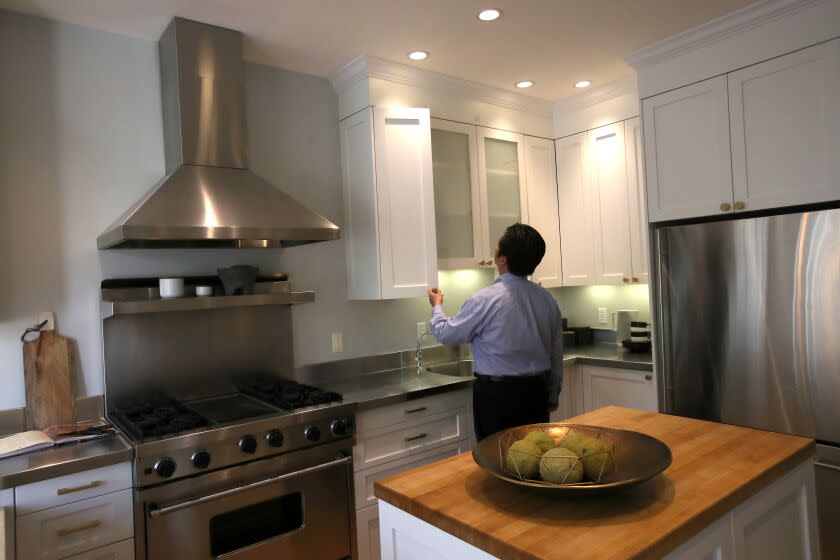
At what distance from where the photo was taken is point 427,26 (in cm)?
251

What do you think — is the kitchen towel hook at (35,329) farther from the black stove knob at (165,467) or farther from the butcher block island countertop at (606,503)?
the butcher block island countertop at (606,503)

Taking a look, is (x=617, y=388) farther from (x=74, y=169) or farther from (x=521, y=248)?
(x=74, y=169)

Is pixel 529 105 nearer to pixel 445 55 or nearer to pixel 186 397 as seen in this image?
pixel 445 55

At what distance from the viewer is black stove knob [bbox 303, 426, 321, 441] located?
87.0 inches

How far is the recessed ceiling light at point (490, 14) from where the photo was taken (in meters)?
2.39

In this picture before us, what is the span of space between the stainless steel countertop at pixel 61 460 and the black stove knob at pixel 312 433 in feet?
2.02

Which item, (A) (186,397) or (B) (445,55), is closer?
(A) (186,397)

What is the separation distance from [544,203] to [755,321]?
156 centimetres

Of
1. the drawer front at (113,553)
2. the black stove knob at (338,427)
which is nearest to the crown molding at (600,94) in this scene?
the black stove knob at (338,427)

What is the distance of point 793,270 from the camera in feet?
7.80

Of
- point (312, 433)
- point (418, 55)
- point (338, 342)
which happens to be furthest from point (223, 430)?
point (418, 55)

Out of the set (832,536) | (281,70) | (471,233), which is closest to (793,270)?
(832,536)

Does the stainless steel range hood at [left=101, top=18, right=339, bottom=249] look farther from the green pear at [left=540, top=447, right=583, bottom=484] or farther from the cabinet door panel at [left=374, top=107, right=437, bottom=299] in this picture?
the green pear at [left=540, top=447, right=583, bottom=484]

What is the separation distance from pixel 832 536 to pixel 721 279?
113cm
